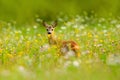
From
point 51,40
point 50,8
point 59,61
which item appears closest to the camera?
point 59,61

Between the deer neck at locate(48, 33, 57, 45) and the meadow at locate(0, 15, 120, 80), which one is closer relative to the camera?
the meadow at locate(0, 15, 120, 80)

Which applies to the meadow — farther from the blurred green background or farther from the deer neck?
the blurred green background

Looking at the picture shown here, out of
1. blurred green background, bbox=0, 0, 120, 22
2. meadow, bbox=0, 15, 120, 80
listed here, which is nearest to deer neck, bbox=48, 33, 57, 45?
meadow, bbox=0, 15, 120, 80

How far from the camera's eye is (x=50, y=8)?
23.2 m

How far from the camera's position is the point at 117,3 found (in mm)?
23094

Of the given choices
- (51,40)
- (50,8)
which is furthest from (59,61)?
(50,8)

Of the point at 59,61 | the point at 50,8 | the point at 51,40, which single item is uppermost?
the point at 50,8

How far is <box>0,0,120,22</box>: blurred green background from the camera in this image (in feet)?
75.0

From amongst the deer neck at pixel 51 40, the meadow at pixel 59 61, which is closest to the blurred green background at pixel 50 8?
the meadow at pixel 59 61

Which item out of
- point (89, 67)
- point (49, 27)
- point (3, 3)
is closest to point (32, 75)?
point (89, 67)

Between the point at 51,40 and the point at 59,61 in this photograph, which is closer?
the point at 59,61

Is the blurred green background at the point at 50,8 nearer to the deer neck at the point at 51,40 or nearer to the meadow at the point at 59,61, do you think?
the meadow at the point at 59,61

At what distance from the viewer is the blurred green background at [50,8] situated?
901 inches

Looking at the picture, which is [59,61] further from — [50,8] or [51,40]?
[50,8]
